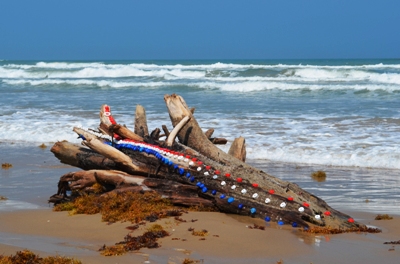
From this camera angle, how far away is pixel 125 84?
32688 mm

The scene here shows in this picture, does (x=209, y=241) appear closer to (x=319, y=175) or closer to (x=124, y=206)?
(x=124, y=206)

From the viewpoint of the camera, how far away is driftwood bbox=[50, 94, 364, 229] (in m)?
5.46

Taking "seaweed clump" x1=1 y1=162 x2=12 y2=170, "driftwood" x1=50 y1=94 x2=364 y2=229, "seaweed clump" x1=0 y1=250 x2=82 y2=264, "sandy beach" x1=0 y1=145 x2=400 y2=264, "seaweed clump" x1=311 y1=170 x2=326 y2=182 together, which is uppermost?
"driftwood" x1=50 y1=94 x2=364 y2=229

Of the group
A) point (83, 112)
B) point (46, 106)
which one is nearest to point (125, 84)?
point (46, 106)

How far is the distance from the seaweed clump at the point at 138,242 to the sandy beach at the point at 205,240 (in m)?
0.06

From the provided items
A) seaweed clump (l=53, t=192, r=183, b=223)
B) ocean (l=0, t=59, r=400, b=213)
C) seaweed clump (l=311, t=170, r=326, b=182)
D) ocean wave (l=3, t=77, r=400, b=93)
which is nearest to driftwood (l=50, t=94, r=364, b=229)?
seaweed clump (l=53, t=192, r=183, b=223)

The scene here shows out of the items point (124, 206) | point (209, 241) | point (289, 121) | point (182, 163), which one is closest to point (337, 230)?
point (209, 241)

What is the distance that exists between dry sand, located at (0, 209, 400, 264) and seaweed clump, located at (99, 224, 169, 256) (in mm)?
71

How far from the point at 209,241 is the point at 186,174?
131 cm

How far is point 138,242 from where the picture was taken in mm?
4738

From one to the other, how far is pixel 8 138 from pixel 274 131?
6084mm

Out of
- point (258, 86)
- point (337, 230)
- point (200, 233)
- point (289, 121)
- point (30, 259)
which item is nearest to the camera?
point (30, 259)

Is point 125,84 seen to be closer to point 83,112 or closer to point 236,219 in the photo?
point 83,112

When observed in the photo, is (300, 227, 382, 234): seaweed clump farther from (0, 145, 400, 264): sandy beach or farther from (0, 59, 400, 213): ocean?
(0, 59, 400, 213): ocean
